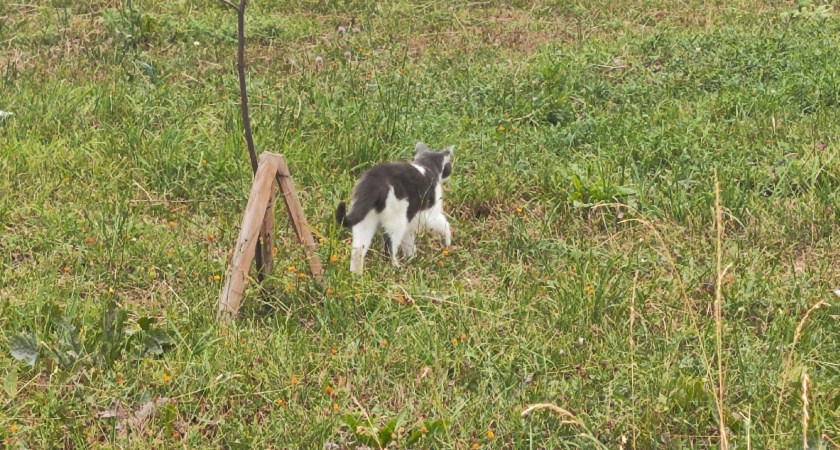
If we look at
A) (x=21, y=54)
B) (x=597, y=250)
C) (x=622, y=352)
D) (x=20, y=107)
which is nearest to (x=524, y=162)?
(x=597, y=250)

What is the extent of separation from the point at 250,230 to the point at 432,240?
1629mm

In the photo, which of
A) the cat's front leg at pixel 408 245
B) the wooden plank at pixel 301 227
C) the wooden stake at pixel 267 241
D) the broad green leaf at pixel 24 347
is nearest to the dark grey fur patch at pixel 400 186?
the cat's front leg at pixel 408 245

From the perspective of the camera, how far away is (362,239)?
501 cm

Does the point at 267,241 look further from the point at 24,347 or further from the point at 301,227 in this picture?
the point at 24,347

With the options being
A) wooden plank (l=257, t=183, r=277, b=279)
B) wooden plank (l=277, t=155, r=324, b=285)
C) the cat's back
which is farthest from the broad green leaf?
the cat's back

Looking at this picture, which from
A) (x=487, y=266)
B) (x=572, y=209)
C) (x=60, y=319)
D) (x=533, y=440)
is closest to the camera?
(x=533, y=440)

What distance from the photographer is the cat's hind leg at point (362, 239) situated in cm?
493

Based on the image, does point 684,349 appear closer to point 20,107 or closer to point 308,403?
point 308,403

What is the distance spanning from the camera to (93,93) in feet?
22.7

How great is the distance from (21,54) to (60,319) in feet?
A: 14.9

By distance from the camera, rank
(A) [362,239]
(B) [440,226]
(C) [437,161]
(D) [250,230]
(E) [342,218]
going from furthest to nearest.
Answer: (C) [437,161]
(B) [440,226]
(A) [362,239]
(E) [342,218]
(D) [250,230]

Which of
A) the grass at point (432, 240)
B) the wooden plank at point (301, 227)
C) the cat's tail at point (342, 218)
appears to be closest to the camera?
the grass at point (432, 240)

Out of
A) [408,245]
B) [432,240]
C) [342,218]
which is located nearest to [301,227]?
[342,218]

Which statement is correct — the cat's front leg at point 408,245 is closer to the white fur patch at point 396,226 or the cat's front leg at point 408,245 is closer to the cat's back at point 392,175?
the white fur patch at point 396,226
